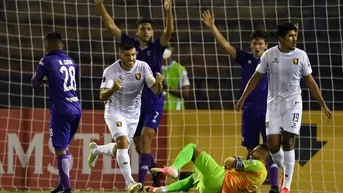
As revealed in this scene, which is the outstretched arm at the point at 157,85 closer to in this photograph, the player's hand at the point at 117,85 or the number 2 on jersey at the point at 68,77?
the player's hand at the point at 117,85

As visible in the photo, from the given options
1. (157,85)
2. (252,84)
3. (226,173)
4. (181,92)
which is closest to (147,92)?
(157,85)

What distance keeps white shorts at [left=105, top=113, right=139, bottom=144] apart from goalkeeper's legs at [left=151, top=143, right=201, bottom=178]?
4.17ft

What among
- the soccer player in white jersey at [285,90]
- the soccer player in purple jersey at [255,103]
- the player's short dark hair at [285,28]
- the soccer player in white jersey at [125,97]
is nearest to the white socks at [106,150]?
the soccer player in white jersey at [125,97]

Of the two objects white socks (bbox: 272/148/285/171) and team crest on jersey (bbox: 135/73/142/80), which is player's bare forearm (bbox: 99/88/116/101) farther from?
white socks (bbox: 272/148/285/171)

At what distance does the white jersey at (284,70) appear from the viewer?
527 inches

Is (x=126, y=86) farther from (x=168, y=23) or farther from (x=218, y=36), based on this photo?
(x=218, y=36)

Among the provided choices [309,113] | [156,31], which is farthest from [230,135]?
[156,31]

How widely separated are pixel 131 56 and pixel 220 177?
1.96 meters

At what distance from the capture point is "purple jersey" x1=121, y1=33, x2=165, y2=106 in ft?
47.4

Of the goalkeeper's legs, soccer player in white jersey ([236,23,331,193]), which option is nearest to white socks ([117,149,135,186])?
the goalkeeper's legs

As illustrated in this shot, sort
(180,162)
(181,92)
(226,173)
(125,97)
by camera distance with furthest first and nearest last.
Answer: (181,92)
(125,97)
(226,173)
(180,162)

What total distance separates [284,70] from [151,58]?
1.92 meters

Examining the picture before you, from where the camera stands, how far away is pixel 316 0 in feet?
57.9

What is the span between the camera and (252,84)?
532 inches
